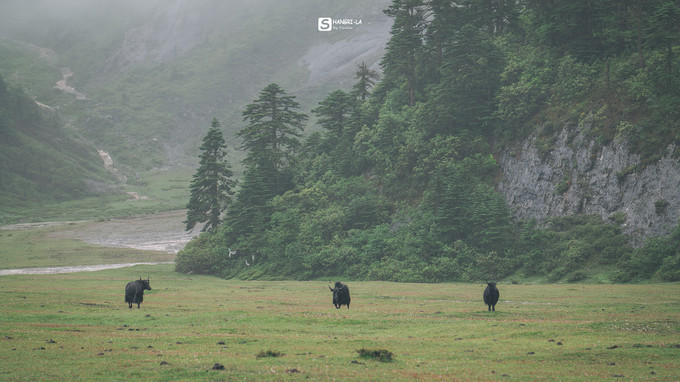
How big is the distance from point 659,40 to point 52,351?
65.3 metres

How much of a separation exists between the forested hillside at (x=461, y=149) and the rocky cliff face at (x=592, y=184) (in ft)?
2.93

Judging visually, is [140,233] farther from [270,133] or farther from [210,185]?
[270,133]

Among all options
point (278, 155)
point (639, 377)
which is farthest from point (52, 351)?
point (278, 155)

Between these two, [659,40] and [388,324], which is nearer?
[388,324]

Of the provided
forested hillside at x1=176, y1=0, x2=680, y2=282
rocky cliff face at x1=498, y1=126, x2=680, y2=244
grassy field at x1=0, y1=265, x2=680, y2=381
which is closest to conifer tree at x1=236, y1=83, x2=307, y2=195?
forested hillside at x1=176, y1=0, x2=680, y2=282

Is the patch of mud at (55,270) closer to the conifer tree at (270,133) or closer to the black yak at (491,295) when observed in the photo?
the conifer tree at (270,133)

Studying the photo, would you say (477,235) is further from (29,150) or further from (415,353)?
(29,150)

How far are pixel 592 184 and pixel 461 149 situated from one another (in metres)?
19.6

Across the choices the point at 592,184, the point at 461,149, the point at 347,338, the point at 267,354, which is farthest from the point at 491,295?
the point at 461,149

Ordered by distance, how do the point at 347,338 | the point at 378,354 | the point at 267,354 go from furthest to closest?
the point at 347,338 < the point at 267,354 < the point at 378,354

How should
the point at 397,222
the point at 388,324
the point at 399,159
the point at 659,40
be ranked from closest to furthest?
the point at 388,324
the point at 659,40
the point at 397,222
the point at 399,159

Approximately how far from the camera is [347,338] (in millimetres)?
23188

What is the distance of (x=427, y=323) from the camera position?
27.7 metres

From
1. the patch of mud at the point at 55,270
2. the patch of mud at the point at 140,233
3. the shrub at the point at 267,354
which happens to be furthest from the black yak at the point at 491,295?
the patch of mud at the point at 140,233
